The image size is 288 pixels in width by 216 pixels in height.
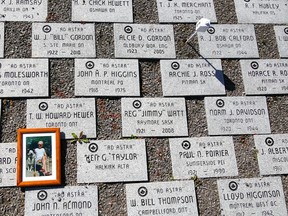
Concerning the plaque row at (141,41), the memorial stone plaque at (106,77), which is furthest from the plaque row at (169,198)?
the plaque row at (141,41)

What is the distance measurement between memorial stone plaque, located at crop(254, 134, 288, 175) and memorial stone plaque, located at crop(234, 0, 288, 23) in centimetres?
160

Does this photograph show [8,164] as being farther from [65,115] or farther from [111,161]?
[111,161]

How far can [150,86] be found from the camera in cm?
433

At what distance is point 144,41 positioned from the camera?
450 cm

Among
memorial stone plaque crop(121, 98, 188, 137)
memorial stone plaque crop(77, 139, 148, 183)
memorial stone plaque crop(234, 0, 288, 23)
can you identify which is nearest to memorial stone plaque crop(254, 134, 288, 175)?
memorial stone plaque crop(121, 98, 188, 137)

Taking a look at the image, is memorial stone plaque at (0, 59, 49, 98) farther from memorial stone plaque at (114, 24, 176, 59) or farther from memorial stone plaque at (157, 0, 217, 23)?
memorial stone plaque at (157, 0, 217, 23)

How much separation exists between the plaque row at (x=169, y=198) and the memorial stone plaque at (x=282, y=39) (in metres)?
1.67

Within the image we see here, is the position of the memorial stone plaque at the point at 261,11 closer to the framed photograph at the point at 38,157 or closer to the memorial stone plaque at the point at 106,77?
the memorial stone plaque at the point at 106,77

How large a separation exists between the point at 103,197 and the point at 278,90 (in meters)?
2.48

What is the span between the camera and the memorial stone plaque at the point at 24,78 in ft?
13.4

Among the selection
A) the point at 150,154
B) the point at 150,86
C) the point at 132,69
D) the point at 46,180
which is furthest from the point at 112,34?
the point at 46,180

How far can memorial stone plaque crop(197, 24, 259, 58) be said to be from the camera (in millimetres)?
4598

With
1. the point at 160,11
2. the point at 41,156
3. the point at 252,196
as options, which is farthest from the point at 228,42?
the point at 41,156

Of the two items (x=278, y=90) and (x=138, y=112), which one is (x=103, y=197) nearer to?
(x=138, y=112)
